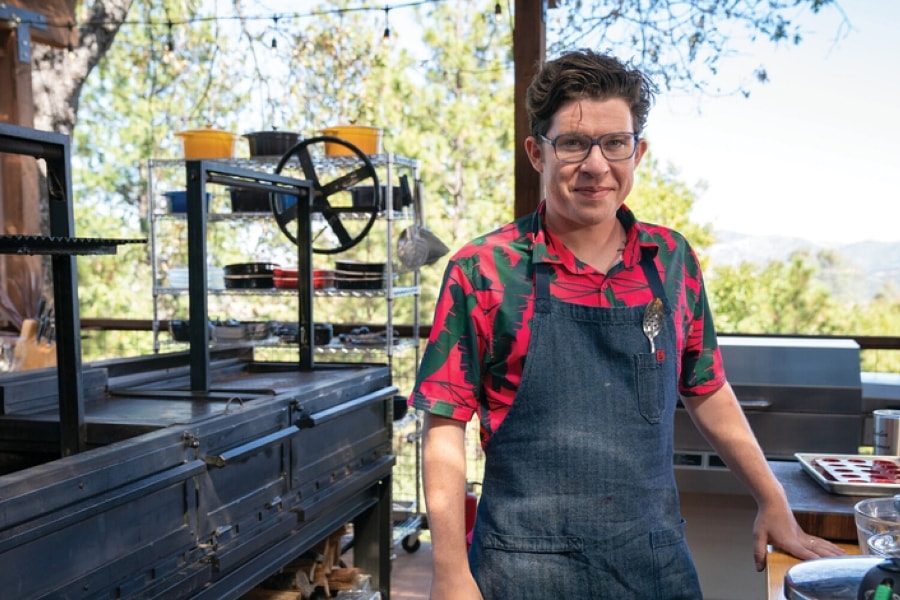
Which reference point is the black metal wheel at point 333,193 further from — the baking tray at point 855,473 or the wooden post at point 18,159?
the baking tray at point 855,473

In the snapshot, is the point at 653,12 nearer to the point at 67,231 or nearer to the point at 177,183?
the point at 67,231

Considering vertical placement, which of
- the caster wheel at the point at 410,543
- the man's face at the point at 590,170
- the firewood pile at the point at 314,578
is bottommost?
the caster wheel at the point at 410,543

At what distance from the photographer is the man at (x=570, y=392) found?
1358 mm

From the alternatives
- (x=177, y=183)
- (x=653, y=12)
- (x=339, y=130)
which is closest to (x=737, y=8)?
(x=653, y=12)

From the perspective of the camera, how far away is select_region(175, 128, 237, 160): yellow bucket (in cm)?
478

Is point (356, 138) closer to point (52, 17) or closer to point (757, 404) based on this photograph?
point (757, 404)

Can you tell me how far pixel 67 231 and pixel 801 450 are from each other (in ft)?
7.34

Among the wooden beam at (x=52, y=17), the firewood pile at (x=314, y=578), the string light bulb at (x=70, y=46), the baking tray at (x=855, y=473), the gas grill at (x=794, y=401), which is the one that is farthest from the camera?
the string light bulb at (x=70, y=46)

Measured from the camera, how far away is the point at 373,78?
25.5 ft

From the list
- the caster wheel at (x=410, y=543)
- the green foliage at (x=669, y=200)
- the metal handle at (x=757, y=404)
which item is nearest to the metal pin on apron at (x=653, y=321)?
the metal handle at (x=757, y=404)

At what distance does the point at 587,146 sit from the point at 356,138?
326 centimetres

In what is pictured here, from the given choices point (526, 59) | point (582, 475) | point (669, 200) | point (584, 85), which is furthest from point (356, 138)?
point (582, 475)

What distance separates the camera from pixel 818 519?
1450mm

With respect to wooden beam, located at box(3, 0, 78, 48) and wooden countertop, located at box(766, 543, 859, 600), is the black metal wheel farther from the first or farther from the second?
wooden countertop, located at box(766, 543, 859, 600)
